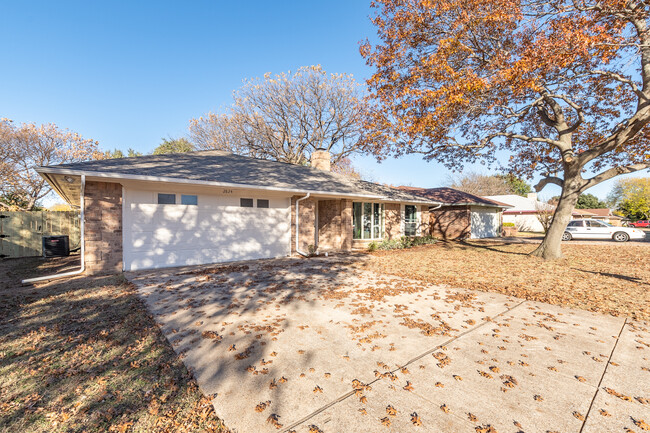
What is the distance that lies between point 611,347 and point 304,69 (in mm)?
21685

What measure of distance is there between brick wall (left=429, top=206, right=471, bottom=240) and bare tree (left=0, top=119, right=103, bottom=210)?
27.8 m

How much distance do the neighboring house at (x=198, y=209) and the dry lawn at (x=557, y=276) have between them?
326 cm

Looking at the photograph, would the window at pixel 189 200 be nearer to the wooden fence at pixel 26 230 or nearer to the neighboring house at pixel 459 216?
the wooden fence at pixel 26 230

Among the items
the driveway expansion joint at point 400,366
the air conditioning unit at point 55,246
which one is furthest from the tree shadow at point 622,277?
the air conditioning unit at point 55,246

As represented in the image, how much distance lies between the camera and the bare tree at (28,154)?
19.5 meters

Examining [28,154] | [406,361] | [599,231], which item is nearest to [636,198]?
[599,231]

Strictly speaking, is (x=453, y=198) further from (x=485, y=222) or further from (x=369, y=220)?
(x=369, y=220)

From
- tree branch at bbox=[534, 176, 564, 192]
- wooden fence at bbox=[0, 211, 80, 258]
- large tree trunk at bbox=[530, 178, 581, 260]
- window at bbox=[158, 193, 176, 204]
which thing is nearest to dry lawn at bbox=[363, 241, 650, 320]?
large tree trunk at bbox=[530, 178, 581, 260]

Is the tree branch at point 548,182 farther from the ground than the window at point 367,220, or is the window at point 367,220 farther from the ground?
the tree branch at point 548,182

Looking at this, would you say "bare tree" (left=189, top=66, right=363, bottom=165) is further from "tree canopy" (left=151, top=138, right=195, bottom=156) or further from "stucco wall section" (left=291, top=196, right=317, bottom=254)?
"stucco wall section" (left=291, top=196, right=317, bottom=254)

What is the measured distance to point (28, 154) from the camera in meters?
20.5

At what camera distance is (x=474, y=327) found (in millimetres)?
4227

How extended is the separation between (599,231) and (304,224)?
762 inches

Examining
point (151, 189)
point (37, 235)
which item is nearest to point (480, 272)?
point (151, 189)
